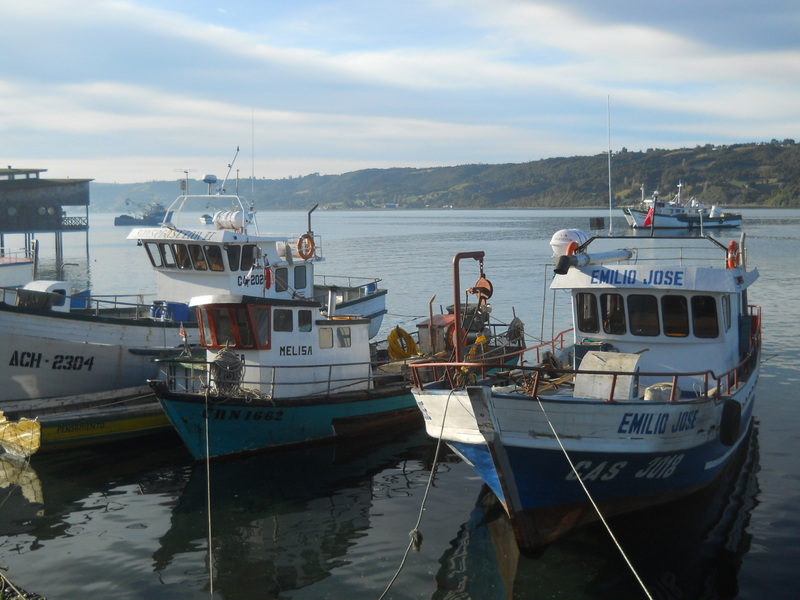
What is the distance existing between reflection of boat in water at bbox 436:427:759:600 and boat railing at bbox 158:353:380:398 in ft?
17.5

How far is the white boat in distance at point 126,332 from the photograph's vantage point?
18.2 meters

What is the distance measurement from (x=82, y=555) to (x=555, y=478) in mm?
7448

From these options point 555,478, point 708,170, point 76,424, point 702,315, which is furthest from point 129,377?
point 708,170

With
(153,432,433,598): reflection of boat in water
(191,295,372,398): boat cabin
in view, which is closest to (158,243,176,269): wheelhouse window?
(191,295,372,398): boat cabin

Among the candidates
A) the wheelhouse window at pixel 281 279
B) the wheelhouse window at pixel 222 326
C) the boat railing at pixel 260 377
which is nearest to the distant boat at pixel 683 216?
the wheelhouse window at pixel 281 279

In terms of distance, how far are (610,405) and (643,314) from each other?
3.61 metres

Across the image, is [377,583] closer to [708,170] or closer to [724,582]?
[724,582]

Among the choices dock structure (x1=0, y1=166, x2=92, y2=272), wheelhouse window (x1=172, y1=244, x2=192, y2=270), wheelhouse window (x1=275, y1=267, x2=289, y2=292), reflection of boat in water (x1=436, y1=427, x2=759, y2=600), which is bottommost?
reflection of boat in water (x1=436, y1=427, x2=759, y2=600)

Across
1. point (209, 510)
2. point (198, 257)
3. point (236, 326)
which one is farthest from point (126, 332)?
point (209, 510)

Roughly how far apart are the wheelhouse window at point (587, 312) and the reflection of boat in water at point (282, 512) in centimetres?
475

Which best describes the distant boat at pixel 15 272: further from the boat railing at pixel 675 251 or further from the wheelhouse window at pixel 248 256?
the boat railing at pixel 675 251

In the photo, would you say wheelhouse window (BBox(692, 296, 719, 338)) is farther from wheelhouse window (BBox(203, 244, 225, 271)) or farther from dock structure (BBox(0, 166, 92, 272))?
dock structure (BBox(0, 166, 92, 272))

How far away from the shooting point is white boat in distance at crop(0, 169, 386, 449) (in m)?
18.2

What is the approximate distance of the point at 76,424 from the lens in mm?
17719
